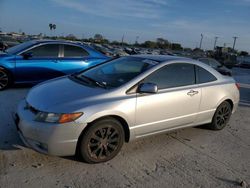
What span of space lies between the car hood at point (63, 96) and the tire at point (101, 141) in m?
0.34

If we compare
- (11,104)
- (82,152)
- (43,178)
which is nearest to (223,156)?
(82,152)

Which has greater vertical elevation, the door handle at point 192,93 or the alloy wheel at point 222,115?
the door handle at point 192,93

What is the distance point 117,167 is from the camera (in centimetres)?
368

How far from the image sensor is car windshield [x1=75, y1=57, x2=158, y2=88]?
4199 millimetres

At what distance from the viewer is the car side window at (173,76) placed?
14.1 feet

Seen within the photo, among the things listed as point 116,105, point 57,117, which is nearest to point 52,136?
point 57,117

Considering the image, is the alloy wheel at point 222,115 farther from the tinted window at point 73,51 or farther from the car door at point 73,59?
the tinted window at point 73,51

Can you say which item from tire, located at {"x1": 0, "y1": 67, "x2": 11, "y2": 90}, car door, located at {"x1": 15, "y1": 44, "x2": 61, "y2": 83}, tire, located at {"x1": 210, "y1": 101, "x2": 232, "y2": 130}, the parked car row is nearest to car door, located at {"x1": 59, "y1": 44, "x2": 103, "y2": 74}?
car door, located at {"x1": 15, "y1": 44, "x2": 61, "y2": 83}

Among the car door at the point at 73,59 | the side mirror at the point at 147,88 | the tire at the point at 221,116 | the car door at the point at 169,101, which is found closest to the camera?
the side mirror at the point at 147,88

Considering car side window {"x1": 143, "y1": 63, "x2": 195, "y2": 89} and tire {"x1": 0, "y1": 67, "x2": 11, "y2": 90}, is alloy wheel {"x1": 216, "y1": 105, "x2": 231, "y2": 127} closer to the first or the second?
car side window {"x1": 143, "y1": 63, "x2": 195, "y2": 89}

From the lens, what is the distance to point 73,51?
823 cm

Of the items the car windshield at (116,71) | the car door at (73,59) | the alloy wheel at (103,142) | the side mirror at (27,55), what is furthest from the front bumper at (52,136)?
the car door at (73,59)

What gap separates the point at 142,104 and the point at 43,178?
1586mm

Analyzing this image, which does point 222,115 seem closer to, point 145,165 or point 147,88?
point 147,88
